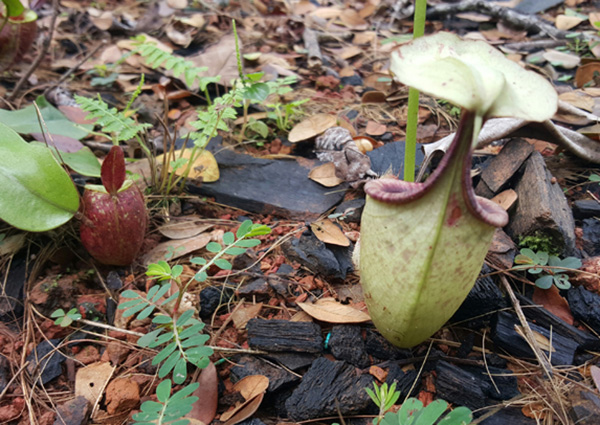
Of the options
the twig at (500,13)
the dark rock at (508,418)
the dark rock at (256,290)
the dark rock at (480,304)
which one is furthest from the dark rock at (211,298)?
the twig at (500,13)

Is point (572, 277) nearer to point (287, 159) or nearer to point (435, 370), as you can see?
point (435, 370)

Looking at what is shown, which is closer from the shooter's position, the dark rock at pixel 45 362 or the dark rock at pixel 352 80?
the dark rock at pixel 45 362

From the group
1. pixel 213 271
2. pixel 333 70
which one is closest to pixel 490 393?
pixel 213 271

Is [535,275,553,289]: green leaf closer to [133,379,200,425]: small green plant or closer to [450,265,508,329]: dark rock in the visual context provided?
[450,265,508,329]: dark rock

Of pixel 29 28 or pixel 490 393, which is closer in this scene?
pixel 490 393

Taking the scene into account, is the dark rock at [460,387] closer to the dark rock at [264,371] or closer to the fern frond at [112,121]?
the dark rock at [264,371]

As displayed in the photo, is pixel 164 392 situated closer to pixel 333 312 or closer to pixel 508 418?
pixel 333 312
